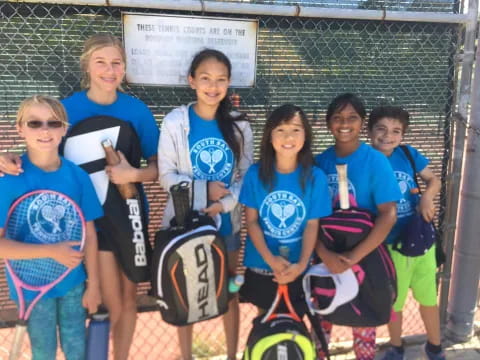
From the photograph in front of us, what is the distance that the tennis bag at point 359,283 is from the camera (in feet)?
8.27

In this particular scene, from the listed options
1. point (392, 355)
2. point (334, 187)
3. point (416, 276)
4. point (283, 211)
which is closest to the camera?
point (283, 211)

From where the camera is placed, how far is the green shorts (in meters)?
2.81

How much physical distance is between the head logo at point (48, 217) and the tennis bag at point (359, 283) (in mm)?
1343

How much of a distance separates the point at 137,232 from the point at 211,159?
567mm

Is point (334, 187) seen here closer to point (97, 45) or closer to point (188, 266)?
point (188, 266)

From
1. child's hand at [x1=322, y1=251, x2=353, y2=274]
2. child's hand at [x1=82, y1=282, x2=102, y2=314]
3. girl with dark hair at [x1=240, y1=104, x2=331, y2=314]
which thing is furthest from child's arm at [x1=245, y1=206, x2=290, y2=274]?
child's hand at [x1=82, y1=282, x2=102, y2=314]

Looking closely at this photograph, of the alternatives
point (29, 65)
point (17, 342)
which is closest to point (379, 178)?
point (17, 342)

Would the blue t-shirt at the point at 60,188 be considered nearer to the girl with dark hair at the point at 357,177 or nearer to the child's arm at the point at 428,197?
the girl with dark hair at the point at 357,177

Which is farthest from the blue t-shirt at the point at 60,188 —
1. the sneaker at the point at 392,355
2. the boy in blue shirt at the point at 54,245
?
the sneaker at the point at 392,355

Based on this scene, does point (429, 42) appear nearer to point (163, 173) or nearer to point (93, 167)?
point (163, 173)

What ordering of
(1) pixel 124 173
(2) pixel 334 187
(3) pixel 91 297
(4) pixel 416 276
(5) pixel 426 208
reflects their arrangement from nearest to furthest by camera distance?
(3) pixel 91 297 → (1) pixel 124 173 → (2) pixel 334 187 → (5) pixel 426 208 → (4) pixel 416 276

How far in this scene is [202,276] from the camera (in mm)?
2396

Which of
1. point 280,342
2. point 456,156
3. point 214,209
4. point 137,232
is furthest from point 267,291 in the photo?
point 456,156

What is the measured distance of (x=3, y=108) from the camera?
293cm
